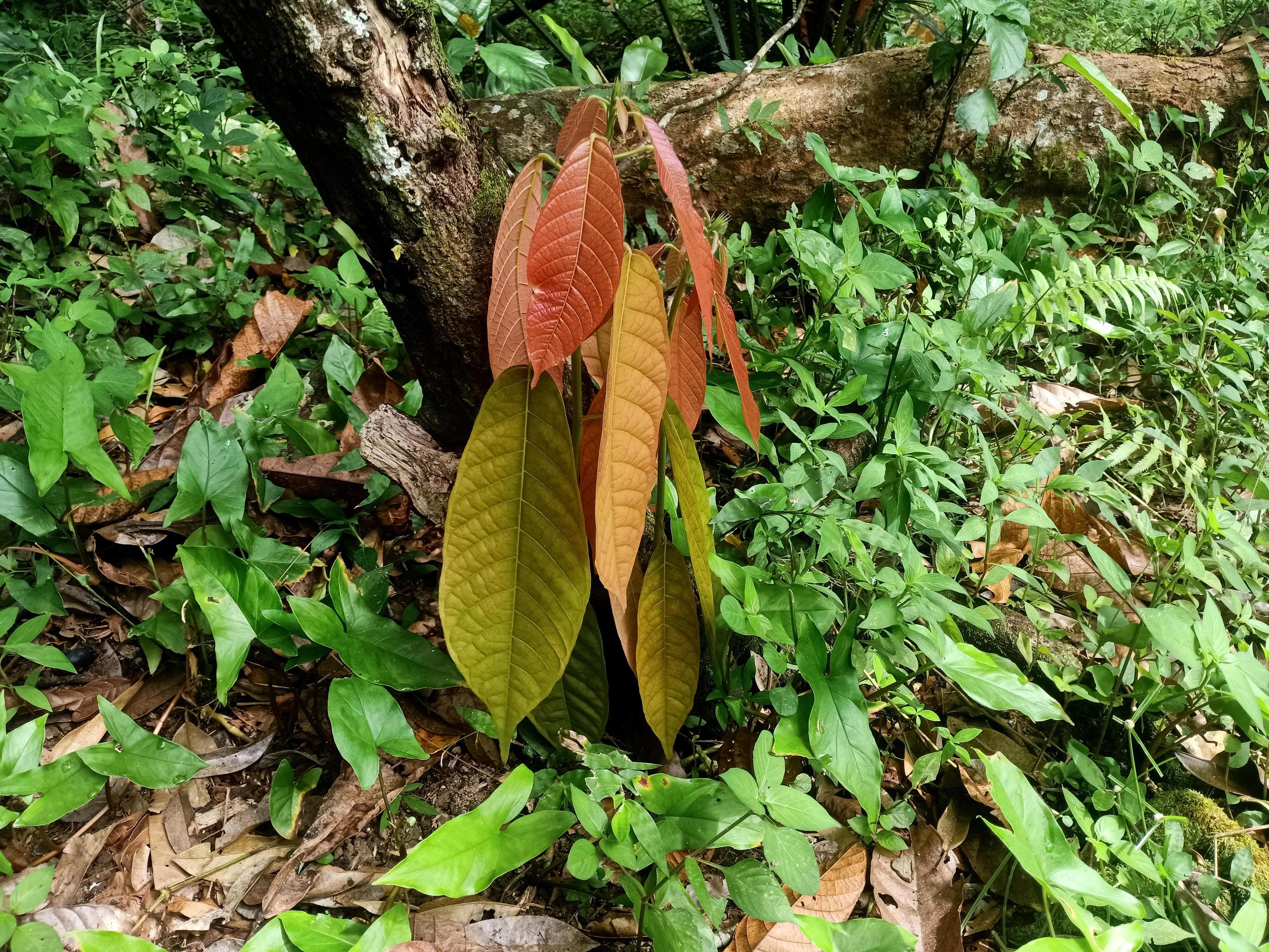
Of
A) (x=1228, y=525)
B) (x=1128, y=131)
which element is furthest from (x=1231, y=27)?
(x=1228, y=525)

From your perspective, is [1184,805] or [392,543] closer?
[1184,805]

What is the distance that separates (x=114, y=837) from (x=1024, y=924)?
1209 millimetres

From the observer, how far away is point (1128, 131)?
2.09 meters

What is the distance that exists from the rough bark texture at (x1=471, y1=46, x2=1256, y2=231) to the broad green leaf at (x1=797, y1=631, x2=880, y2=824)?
1340mm

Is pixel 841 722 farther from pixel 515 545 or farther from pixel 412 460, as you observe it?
pixel 412 460

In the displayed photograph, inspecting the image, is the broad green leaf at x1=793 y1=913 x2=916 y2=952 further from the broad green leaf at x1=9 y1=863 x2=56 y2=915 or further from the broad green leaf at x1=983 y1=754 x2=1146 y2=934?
the broad green leaf at x1=9 y1=863 x2=56 y2=915

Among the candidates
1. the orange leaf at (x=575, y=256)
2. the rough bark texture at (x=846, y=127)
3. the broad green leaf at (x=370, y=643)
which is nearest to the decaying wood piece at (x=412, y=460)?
the broad green leaf at (x=370, y=643)

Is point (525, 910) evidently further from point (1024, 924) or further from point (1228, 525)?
point (1228, 525)

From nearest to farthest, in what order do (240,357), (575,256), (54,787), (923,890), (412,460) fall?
(575,256) → (54,787) → (923,890) → (412,460) → (240,357)

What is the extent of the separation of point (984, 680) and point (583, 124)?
0.80m

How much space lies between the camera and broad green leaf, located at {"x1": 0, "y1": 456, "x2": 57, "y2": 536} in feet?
3.71

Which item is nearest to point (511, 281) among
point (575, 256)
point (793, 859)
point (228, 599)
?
point (575, 256)

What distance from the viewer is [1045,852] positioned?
77cm

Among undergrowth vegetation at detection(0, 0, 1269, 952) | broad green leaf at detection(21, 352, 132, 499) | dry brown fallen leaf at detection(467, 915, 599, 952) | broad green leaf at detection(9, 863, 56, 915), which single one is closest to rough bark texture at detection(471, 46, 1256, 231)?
undergrowth vegetation at detection(0, 0, 1269, 952)
